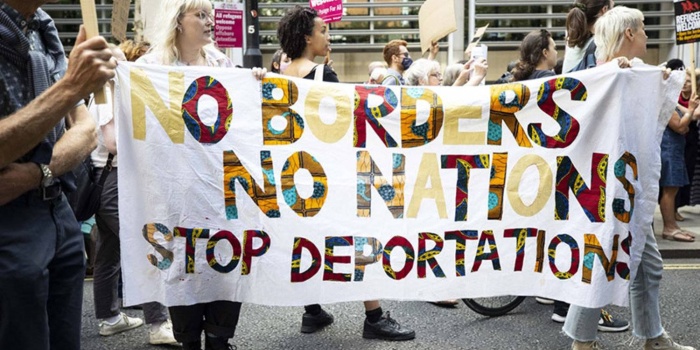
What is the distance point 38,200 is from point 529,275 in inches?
99.6

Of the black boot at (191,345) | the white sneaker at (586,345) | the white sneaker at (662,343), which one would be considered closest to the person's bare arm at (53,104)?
the black boot at (191,345)

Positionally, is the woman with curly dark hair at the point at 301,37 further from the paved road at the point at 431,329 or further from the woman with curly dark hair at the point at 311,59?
the paved road at the point at 431,329

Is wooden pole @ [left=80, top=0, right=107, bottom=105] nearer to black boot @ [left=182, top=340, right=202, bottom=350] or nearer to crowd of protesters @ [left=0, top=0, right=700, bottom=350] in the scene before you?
crowd of protesters @ [left=0, top=0, right=700, bottom=350]

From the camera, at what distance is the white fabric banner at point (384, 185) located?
3525 mm

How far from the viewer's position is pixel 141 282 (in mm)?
3500

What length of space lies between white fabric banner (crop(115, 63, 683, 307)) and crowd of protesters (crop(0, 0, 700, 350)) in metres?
0.20

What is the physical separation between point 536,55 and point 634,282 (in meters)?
2.04

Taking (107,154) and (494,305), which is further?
(494,305)

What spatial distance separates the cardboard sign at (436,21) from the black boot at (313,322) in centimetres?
270

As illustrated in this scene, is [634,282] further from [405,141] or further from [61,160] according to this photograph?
[61,160]

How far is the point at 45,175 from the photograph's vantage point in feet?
6.70

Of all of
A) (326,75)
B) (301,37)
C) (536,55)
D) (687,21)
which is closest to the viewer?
(326,75)

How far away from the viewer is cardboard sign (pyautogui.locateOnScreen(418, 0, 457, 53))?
19.6ft

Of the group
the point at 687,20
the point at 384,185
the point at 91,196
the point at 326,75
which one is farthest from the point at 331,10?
the point at 384,185
